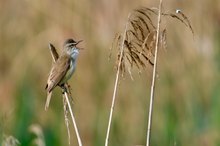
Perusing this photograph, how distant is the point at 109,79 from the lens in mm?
8594

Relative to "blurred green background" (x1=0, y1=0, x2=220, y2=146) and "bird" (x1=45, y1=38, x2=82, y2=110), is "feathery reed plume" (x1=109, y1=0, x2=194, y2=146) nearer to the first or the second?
"bird" (x1=45, y1=38, x2=82, y2=110)

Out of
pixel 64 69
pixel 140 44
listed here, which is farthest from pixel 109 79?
pixel 140 44

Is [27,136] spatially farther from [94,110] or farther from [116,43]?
[116,43]

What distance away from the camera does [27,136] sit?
7.48 meters

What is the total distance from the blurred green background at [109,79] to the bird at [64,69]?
2310mm

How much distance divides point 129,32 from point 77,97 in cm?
519

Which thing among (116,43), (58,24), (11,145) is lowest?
(11,145)

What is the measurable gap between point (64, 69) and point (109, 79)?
3.43 metres

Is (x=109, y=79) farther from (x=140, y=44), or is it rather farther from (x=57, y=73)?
(x=140, y=44)

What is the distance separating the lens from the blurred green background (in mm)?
8086

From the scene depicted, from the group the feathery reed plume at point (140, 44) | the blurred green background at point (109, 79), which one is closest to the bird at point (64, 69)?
the feathery reed plume at point (140, 44)

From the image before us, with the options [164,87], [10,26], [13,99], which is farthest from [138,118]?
[10,26]

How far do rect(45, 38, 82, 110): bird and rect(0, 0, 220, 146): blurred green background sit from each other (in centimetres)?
231

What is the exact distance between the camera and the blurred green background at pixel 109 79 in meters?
8.09
